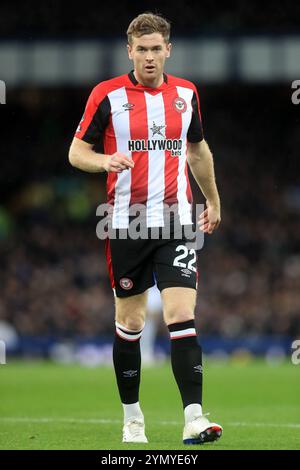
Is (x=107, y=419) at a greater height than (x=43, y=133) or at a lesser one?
lesser

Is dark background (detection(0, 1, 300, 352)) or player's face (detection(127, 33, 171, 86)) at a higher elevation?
dark background (detection(0, 1, 300, 352))

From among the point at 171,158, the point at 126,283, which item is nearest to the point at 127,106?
the point at 171,158

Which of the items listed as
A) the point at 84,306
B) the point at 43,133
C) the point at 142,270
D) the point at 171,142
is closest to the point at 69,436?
the point at 142,270

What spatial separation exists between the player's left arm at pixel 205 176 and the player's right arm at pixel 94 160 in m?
0.71

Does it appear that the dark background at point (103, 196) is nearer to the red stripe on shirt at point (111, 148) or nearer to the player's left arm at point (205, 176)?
the player's left arm at point (205, 176)

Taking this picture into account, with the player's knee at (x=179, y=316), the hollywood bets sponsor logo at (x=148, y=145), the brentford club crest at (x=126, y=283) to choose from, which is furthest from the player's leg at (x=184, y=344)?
the hollywood bets sponsor logo at (x=148, y=145)

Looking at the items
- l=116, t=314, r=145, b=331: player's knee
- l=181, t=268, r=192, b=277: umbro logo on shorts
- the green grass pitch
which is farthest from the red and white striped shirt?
the green grass pitch

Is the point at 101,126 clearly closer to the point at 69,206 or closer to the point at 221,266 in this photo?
the point at 221,266

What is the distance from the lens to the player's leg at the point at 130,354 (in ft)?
22.7

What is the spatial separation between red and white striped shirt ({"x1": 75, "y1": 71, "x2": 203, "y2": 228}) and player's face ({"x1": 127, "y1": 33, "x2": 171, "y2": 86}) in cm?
15

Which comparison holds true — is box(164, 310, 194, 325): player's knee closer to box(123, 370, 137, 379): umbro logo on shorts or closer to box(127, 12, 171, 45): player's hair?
box(123, 370, 137, 379): umbro logo on shorts

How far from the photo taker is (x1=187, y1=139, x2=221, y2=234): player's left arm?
7156 mm

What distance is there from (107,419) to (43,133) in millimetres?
24481

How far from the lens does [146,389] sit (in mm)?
13289
